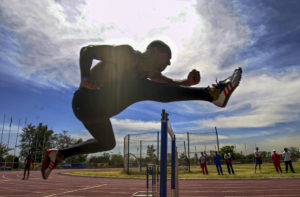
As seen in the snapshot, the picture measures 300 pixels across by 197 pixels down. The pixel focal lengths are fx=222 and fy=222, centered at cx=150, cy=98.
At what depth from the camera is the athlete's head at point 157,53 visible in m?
2.31

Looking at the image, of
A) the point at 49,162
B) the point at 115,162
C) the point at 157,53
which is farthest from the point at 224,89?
the point at 115,162

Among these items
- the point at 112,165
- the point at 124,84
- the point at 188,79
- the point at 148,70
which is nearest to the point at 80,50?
the point at 124,84

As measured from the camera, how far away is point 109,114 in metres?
2.46

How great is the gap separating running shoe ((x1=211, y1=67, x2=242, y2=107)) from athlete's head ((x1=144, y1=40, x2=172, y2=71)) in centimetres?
61

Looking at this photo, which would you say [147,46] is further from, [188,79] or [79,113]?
[79,113]

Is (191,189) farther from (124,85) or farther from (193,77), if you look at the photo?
(124,85)

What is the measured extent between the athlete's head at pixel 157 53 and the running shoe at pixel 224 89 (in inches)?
24.2

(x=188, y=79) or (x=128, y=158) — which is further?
(x=128, y=158)

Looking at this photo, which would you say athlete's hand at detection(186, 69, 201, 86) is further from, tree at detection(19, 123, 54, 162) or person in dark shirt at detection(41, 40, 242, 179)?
tree at detection(19, 123, 54, 162)

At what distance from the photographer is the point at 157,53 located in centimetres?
232

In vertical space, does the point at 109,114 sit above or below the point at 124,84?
below

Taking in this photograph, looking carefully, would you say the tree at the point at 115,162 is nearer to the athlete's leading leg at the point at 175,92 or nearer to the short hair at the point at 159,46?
the athlete's leading leg at the point at 175,92

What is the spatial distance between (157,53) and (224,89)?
0.81 metres

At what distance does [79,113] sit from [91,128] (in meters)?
0.24
